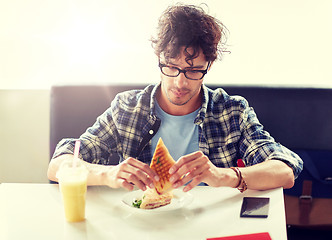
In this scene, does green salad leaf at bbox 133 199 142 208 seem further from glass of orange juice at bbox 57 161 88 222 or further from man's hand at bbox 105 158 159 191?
glass of orange juice at bbox 57 161 88 222

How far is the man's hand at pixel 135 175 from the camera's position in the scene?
4.56ft

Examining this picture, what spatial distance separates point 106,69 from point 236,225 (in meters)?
1.82

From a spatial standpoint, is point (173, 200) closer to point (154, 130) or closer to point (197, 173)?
point (197, 173)

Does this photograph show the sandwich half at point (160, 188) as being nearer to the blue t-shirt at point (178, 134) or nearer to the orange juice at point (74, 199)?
the orange juice at point (74, 199)

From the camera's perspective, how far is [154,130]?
1989 mm

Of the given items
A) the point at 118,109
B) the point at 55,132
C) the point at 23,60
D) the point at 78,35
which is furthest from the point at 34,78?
the point at 118,109

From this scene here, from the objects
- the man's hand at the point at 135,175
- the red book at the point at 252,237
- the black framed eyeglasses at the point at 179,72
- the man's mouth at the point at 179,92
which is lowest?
the red book at the point at 252,237

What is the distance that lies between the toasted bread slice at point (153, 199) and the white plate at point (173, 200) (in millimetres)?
19

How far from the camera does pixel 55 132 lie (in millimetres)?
2393

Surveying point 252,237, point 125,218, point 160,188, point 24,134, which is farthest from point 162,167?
point 24,134

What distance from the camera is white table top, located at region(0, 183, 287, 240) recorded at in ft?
4.05

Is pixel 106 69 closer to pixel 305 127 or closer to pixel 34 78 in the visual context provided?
pixel 34 78

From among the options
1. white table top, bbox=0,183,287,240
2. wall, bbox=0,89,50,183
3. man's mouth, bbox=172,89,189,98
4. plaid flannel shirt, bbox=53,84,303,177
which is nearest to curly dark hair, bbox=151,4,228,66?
man's mouth, bbox=172,89,189,98

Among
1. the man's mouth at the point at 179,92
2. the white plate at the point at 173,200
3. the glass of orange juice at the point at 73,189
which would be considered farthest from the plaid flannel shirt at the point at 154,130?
the glass of orange juice at the point at 73,189
